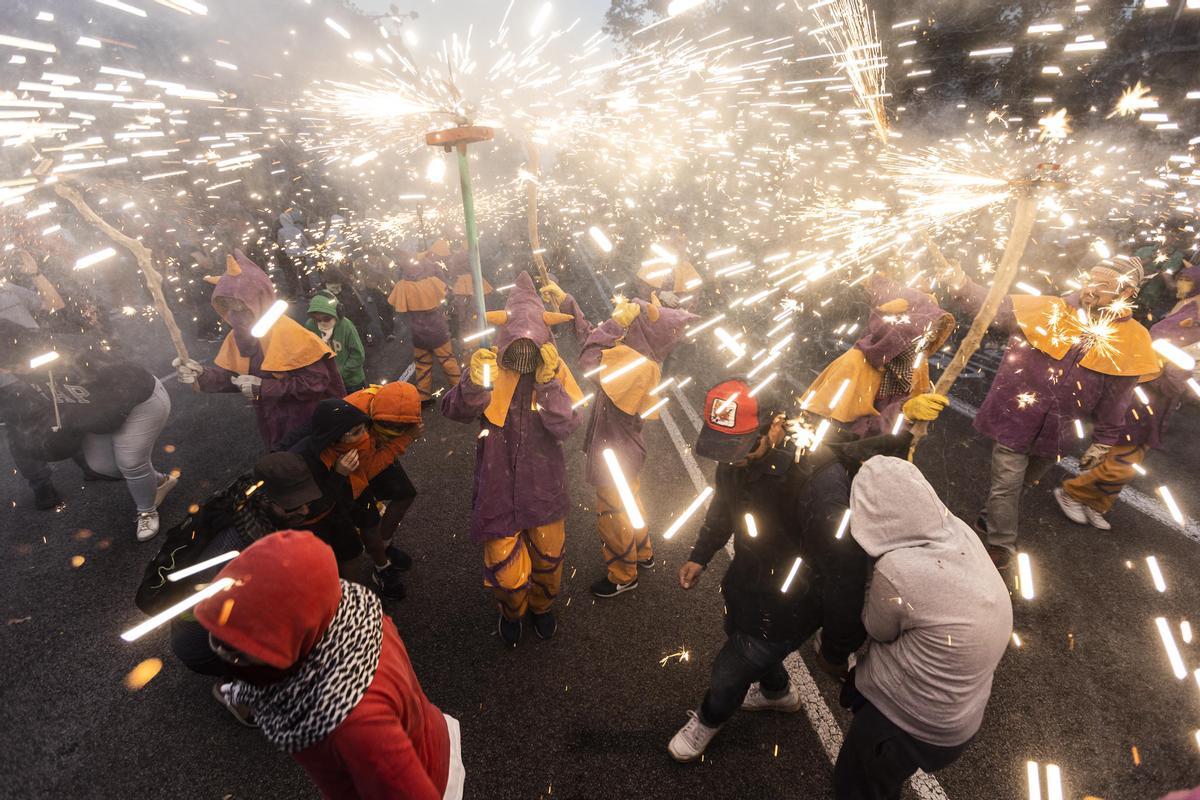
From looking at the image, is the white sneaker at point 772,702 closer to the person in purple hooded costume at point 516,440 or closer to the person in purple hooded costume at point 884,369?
the person in purple hooded costume at point 516,440

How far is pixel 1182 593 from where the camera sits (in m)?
4.31

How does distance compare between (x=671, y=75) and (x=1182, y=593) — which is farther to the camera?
(x=671, y=75)

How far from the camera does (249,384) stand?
4582mm

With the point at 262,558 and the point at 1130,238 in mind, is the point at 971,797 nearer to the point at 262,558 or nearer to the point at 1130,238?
the point at 262,558

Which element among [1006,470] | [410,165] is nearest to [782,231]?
[1006,470]

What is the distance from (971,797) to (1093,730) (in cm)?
111

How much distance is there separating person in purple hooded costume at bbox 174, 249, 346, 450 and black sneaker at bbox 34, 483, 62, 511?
2907 mm

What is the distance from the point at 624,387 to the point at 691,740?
7.96 ft

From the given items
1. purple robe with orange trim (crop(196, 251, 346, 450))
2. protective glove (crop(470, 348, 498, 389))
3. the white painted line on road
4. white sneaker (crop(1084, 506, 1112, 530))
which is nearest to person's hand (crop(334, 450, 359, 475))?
purple robe with orange trim (crop(196, 251, 346, 450))

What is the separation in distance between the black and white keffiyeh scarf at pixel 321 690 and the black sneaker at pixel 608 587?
2.80 meters

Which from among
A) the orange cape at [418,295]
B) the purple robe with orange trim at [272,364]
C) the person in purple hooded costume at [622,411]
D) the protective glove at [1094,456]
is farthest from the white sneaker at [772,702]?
the orange cape at [418,295]

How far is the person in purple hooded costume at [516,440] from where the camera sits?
3.46 meters

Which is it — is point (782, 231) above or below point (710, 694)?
above

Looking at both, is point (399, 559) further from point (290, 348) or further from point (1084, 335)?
point (1084, 335)
